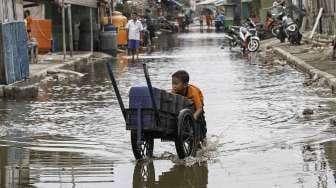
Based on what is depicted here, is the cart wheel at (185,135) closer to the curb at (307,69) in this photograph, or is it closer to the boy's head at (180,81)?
the boy's head at (180,81)

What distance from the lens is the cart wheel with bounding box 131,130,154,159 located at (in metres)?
8.48

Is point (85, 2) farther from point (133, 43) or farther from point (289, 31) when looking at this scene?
point (289, 31)

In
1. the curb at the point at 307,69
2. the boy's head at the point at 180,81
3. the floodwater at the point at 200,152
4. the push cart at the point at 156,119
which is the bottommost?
the floodwater at the point at 200,152

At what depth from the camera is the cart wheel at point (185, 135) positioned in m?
8.43

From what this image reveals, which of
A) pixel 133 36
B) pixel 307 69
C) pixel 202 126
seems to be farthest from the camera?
pixel 133 36

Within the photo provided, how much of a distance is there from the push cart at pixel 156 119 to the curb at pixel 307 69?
6663 millimetres

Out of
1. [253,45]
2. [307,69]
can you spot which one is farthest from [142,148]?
[253,45]

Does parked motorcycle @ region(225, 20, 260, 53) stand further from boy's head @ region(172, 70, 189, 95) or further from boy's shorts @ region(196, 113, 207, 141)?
boy's head @ region(172, 70, 189, 95)

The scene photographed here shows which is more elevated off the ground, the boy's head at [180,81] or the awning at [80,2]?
the awning at [80,2]

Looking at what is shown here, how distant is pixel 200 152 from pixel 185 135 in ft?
1.83

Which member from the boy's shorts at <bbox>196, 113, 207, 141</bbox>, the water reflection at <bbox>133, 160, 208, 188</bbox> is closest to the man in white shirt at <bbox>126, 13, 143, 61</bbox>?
the boy's shorts at <bbox>196, 113, 207, 141</bbox>

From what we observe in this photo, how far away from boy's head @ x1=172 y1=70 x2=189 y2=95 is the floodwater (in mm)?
759

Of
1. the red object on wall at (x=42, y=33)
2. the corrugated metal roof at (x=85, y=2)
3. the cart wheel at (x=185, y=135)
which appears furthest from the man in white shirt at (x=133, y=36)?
the cart wheel at (x=185, y=135)

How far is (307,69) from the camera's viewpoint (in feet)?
63.5
